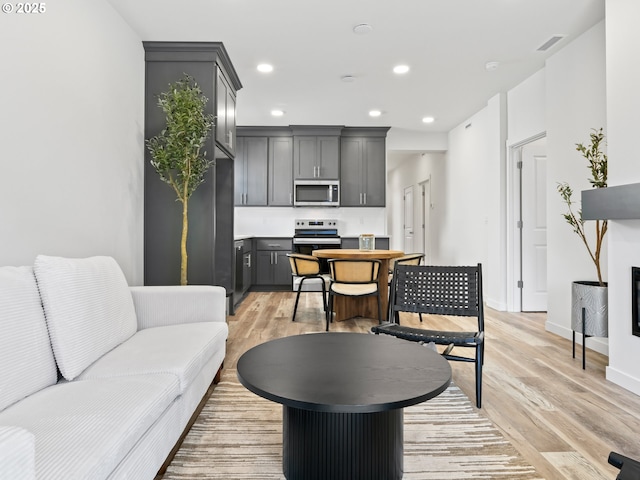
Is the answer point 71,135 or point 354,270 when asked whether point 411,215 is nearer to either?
point 354,270

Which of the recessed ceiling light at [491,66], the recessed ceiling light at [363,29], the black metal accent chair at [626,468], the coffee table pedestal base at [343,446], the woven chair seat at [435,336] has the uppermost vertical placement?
the recessed ceiling light at [491,66]

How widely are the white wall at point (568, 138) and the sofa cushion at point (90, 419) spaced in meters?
3.40

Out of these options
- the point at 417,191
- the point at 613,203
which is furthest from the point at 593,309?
the point at 417,191

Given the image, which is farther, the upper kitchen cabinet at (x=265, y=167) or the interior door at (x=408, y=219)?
the interior door at (x=408, y=219)

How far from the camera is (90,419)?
1.19 meters

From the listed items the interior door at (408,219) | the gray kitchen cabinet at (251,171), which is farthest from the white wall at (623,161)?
the interior door at (408,219)

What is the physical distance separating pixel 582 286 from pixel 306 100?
385 cm

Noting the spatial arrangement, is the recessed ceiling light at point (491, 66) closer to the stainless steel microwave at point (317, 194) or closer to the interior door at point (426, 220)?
the stainless steel microwave at point (317, 194)

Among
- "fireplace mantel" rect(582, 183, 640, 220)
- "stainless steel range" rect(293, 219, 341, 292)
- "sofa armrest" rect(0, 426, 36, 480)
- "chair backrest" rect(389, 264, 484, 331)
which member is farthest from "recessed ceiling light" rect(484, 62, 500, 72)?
"sofa armrest" rect(0, 426, 36, 480)

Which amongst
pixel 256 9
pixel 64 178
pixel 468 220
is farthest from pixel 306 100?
pixel 64 178

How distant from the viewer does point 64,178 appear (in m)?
2.42

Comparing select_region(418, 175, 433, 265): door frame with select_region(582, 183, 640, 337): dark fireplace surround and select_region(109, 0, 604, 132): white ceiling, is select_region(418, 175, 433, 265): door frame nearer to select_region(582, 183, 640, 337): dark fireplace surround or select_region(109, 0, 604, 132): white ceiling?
select_region(109, 0, 604, 132): white ceiling

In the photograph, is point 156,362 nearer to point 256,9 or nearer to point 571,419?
point 571,419

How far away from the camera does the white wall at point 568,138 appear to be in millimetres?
3322
